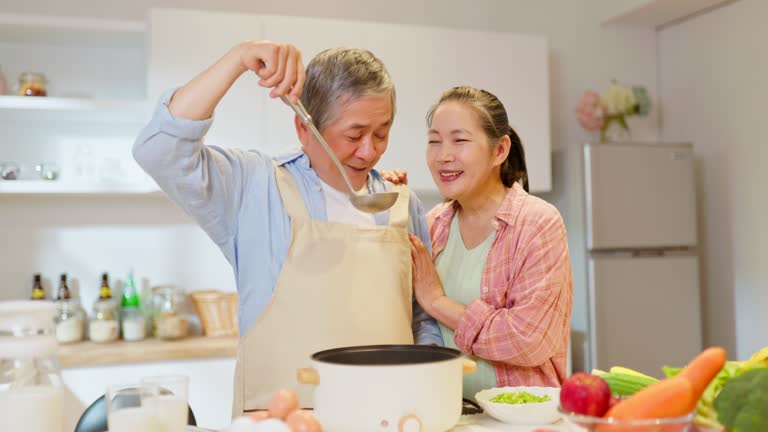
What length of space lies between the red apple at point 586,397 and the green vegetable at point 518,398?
26 centimetres

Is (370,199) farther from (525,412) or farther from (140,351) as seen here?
(140,351)

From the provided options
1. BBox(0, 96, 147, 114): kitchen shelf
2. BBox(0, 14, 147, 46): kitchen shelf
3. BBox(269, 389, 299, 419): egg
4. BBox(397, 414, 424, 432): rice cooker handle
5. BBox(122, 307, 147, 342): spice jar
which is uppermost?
BBox(0, 14, 147, 46): kitchen shelf

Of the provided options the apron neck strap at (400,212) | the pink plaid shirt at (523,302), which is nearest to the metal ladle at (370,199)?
the apron neck strap at (400,212)

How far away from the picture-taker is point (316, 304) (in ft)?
4.41

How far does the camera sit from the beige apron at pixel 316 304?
4.38 ft

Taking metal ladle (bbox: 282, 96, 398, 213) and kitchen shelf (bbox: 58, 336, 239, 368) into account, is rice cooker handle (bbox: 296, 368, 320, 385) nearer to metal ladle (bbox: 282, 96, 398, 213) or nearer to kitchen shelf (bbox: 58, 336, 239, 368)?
metal ladle (bbox: 282, 96, 398, 213)

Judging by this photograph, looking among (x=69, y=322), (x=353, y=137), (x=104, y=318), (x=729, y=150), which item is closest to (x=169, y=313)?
(x=104, y=318)

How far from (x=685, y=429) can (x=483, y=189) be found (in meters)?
0.90

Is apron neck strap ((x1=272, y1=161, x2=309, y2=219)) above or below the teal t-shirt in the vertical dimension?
above

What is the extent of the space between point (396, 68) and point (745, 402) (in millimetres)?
2436

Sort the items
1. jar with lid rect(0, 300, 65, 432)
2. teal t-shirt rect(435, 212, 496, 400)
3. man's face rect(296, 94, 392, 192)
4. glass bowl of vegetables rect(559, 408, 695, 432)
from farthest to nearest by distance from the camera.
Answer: teal t-shirt rect(435, 212, 496, 400) < man's face rect(296, 94, 392, 192) < jar with lid rect(0, 300, 65, 432) < glass bowl of vegetables rect(559, 408, 695, 432)

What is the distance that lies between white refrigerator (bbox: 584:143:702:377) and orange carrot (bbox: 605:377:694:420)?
8.03 feet

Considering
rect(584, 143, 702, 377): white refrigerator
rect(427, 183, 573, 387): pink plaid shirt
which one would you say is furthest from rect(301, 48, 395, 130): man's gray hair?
rect(584, 143, 702, 377): white refrigerator

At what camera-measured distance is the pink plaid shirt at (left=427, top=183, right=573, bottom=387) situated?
57.5 inches
